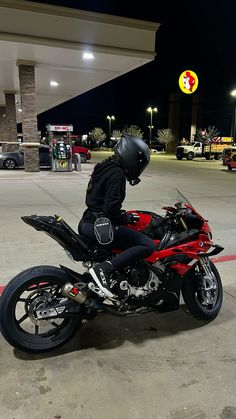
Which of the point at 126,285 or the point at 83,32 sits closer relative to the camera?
the point at 126,285

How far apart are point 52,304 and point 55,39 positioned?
12.6 metres

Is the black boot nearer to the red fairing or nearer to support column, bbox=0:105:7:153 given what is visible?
the red fairing

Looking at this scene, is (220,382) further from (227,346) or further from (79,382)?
(79,382)

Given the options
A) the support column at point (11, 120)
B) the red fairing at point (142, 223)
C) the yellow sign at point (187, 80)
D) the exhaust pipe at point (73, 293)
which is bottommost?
the exhaust pipe at point (73, 293)

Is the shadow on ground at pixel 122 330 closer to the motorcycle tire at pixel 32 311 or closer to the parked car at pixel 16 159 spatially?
the motorcycle tire at pixel 32 311

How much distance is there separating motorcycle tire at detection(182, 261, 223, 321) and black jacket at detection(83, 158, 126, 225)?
95 centimetres

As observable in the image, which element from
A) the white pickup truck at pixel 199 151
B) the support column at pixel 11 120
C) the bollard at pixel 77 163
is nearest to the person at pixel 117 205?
the bollard at pixel 77 163

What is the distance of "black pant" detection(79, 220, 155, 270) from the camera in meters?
2.80

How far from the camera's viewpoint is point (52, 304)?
2770 mm

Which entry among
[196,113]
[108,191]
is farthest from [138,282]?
[196,113]

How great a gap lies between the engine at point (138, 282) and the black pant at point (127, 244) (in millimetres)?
118

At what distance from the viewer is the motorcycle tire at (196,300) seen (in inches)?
129

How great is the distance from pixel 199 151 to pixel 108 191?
116 ft

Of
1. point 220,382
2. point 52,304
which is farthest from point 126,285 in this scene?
point 220,382
